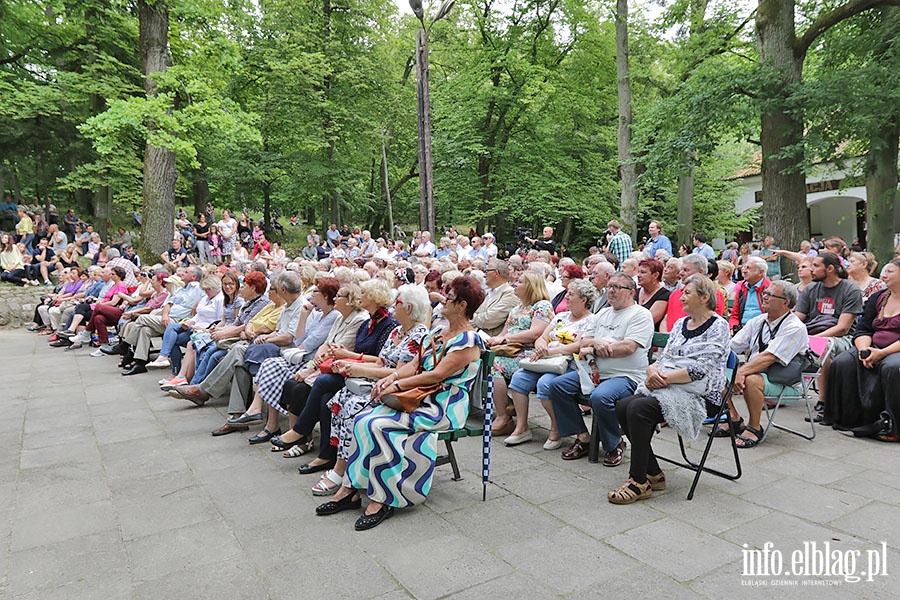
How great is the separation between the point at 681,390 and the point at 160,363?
21.6 ft

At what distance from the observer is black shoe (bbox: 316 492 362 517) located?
10.6 feet

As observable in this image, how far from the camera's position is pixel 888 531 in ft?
9.32

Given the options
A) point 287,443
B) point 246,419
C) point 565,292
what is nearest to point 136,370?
point 246,419

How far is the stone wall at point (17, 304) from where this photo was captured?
1295cm

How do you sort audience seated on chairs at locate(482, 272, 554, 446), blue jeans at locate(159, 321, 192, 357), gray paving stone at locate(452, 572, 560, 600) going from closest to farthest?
gray paving stone at locate(452, 572, 560, 600) < audience seated on chairs at locate(482, 272, 554, 446) < blue jeans at locate(159, 321, 192, 357)

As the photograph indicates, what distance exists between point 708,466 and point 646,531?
47.1 inches

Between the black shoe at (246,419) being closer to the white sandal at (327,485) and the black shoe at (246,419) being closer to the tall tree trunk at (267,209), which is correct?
the white sandal at (327,485)

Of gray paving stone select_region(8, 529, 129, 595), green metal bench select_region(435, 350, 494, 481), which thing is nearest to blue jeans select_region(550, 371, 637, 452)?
green metal bench select_region(435, 350, 494, 481)

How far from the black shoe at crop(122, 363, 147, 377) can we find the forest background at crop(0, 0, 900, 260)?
6.91 metres

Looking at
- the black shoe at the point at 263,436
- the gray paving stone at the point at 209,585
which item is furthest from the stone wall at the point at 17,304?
the gray paving stone at the point at 209,585

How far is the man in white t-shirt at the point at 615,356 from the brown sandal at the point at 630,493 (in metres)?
0.58

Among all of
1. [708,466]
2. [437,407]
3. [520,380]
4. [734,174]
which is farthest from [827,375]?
[734,174]

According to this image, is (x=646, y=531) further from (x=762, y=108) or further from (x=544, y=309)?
(x=762, y=108)

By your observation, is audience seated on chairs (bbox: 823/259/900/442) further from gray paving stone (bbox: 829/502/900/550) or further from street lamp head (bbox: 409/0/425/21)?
street lamp head (bbox: 409/0/425/21)
